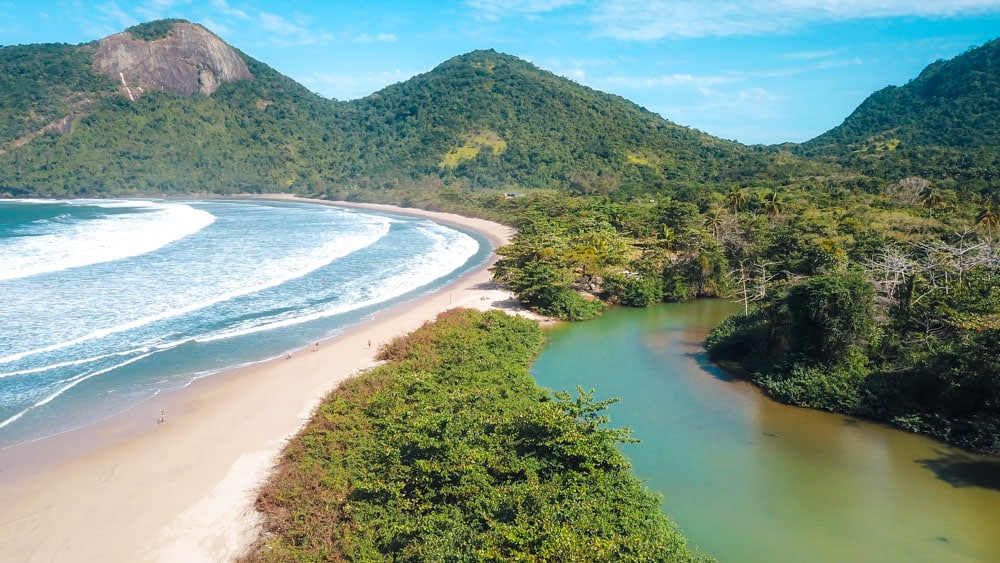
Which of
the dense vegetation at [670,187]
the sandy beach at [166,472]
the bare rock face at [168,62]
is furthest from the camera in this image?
the bare rock face at [168,62]

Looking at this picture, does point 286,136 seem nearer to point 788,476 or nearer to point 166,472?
point 166,472

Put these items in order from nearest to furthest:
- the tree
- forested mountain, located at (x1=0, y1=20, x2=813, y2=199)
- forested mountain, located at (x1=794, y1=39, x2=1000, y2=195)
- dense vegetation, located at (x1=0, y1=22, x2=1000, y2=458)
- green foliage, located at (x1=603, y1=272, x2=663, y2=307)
Answer: 1. the tree
2. dense vegetation, located at (x1=0, y1=22, x2=1000, y2=458)
3. green foliage, located at (x1=603, y1=272, x2=663, y2=307)
4. forested mountain, located at (x1=794, y1=39, x2=1000, y2=195)
5. forested mountain, located at (x1=0, y1=20, x2=813, y2=199)

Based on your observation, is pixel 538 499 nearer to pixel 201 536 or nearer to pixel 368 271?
pixel 201 536

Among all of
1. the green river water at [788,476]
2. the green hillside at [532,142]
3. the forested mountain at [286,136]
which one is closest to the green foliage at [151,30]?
the forested mountain at [286,136]

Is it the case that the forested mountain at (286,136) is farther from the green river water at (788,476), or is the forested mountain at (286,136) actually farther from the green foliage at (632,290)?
the green river water at (788,476)

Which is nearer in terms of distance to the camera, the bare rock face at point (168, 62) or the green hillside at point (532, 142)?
the green hillside at point (532, 142)

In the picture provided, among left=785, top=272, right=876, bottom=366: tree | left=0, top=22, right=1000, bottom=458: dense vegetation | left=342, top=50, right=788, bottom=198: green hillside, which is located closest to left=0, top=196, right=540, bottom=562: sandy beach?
left=0, top=22, right=1000, bottom=458: dense vegetation

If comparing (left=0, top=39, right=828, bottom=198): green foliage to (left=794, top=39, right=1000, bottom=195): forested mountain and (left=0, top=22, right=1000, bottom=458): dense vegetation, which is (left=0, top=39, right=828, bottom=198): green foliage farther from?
(left=794, top=39, right=1000, bottom=195): forested mountain
